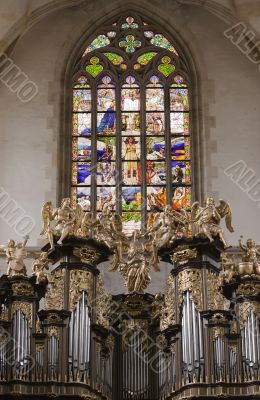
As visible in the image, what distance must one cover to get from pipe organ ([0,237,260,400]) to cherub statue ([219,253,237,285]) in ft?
0.10

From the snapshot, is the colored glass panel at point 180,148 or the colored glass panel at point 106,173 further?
the colored glass panel at point 180,148

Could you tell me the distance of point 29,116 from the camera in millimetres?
26281

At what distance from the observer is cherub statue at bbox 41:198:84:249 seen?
22.0 meters

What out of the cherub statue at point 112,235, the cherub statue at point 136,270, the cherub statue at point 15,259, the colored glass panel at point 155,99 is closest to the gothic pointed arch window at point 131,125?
the colored glass panel at point 155,99

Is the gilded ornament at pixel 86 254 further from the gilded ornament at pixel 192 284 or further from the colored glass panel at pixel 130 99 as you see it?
the colored glass panel at pixel 130 99

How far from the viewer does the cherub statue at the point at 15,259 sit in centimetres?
2166

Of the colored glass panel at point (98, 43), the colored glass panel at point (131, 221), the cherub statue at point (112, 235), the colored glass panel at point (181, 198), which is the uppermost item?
the colored glass panel at point (98, 43)

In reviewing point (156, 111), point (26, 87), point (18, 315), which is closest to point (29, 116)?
point (26, 87)

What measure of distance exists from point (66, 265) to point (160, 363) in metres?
2.60

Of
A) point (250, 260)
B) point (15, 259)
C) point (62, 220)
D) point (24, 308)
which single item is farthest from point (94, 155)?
point (24, 308)

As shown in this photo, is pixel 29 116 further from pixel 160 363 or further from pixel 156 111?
pixel 160 363

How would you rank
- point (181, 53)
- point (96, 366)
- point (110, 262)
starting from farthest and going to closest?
point (181, 53) → point (110, 262) → point (96, 366)

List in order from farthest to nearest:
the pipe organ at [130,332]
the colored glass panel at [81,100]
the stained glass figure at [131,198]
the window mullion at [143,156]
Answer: the colored glass panel at [81,100], the stained glass figure at [131,198], the window mullion at [143,156], the pipe organ at [130,332]

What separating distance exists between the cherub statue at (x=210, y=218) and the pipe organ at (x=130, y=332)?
18 cm
